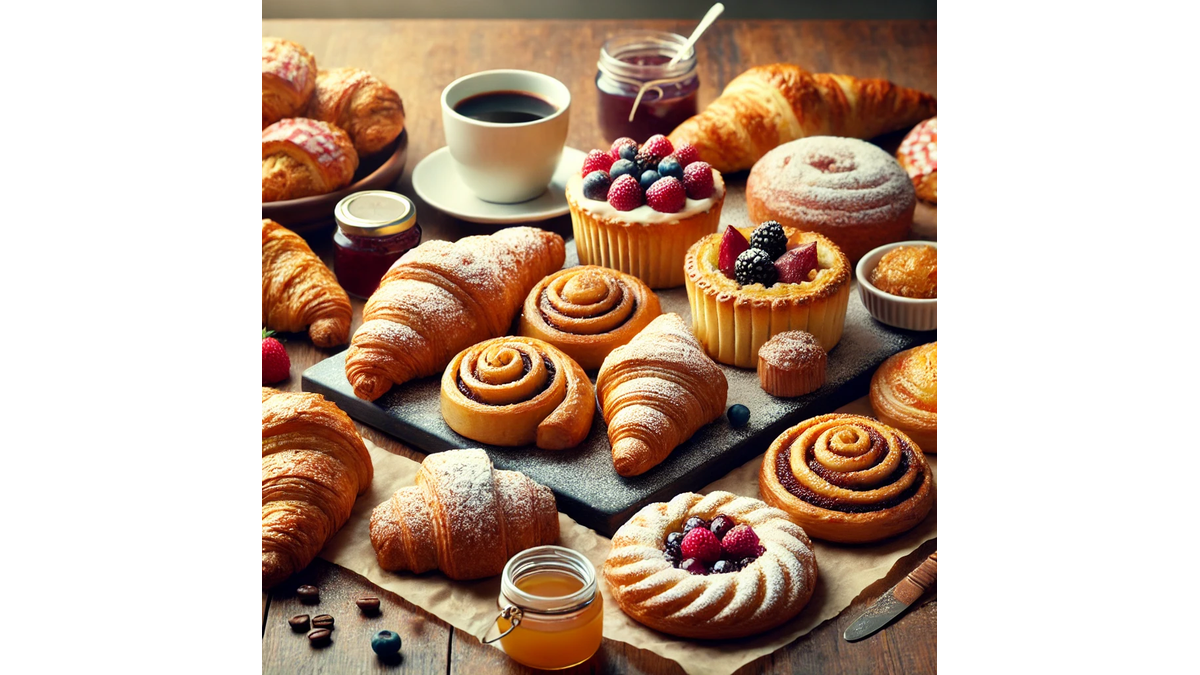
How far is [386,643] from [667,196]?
1.51m

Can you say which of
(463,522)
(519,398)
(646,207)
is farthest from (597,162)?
(463,522)

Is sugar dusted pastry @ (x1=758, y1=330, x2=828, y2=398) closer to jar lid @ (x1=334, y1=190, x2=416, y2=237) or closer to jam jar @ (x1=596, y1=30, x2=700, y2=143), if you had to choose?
jar lid @ (x1=334, y1=190, x2=416, y2=237)

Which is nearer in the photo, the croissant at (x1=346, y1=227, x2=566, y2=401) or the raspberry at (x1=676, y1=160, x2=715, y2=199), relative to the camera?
the croissant at (x1=346, y1=227, x2=566, y2=401)

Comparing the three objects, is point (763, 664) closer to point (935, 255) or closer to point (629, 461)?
point (629, 461)

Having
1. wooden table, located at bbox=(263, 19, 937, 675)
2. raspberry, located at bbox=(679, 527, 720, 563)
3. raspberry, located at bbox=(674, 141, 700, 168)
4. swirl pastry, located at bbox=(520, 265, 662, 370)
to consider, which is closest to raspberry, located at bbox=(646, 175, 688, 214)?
raspberry, located at bbox=(674, 141, 700, 168)

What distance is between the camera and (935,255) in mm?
3230

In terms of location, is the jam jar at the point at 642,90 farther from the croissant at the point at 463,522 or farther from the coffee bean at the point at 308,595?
Answer: the coffee bean at the point at 308,595

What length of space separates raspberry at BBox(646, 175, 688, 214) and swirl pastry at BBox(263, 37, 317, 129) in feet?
3.81

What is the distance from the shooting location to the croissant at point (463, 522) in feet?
7.83

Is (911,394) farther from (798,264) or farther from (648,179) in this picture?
(648,179)

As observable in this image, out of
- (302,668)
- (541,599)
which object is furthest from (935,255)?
(302,668)

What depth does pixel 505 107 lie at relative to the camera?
3695 millimetres

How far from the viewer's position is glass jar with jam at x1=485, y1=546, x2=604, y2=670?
2.14m

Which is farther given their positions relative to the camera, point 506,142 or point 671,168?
point 506,142
